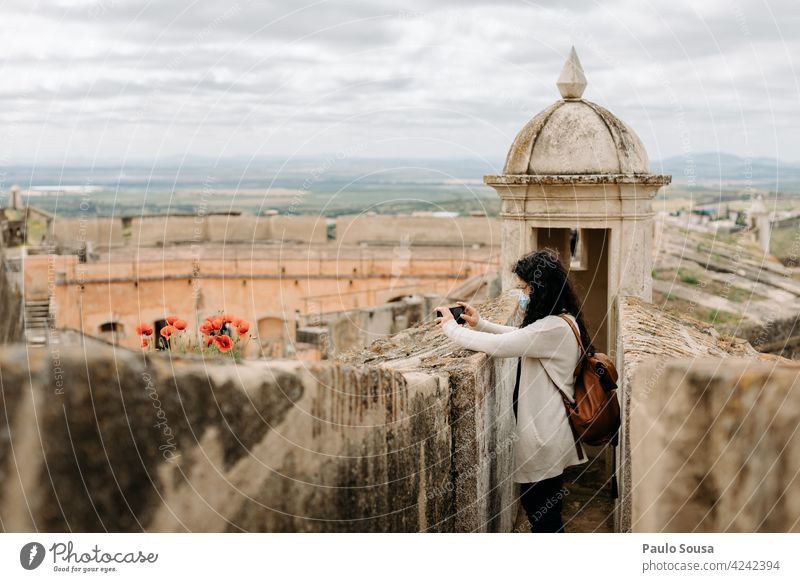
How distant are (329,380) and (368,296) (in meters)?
25.9

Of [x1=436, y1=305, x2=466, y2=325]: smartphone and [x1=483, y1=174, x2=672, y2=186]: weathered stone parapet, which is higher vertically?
[x1=483, y1=174, x2=672, y2=186]: weathered stone parapet

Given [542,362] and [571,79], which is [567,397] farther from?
[571,79]

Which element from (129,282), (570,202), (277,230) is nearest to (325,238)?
(277,230)

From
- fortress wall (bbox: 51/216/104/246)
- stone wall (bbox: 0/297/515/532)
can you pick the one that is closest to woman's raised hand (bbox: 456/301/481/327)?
stone wall (bbox: 0/297/515/532)

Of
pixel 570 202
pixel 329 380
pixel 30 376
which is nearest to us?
pixel 30 376

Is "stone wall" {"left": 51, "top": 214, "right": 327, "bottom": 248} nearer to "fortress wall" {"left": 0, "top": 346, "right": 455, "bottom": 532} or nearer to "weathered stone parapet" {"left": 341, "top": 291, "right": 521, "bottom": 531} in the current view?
"weathered stone parapet" {"left": 341, "top": 291, "right": 521, "bottom": 531}

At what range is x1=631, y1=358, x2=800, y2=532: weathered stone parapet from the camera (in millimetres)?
2699

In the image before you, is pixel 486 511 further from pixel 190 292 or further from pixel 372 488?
pixel 190 292

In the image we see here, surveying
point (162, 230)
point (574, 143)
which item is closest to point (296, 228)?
point (162, 230)

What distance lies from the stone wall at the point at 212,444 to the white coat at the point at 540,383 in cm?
42

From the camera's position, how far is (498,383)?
14.2 feet

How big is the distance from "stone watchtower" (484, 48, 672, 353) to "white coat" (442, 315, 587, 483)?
10.9 ft

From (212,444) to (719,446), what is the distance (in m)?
1.52

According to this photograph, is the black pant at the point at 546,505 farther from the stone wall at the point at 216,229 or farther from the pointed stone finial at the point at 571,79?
the stone wall at the point at 216,229
